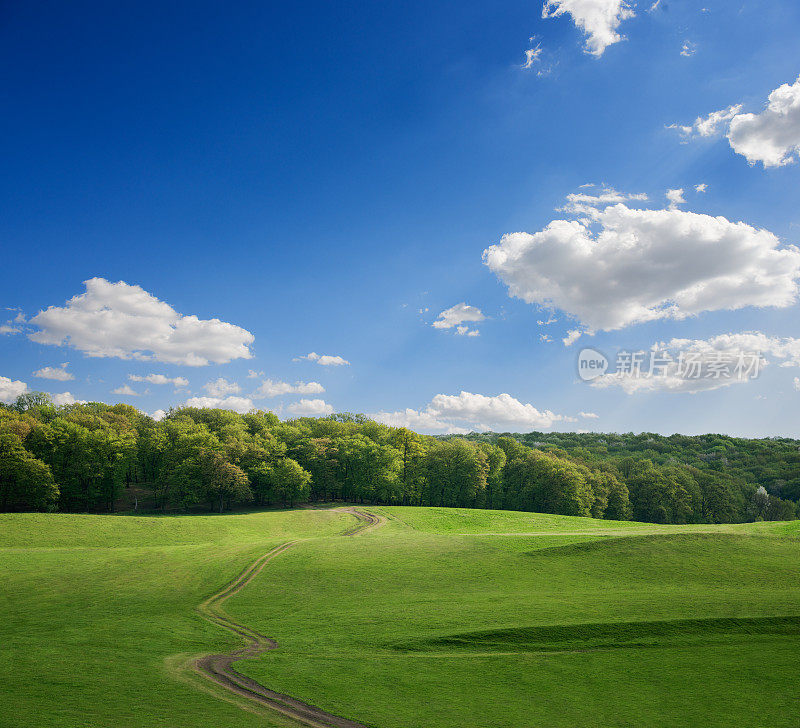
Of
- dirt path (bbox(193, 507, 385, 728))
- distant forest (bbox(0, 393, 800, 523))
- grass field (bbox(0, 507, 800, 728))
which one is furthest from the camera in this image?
distant forest (bbox(0, 393, 800, 523))

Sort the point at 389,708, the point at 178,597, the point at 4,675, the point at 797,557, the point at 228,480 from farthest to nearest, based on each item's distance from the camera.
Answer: the point at 228,480
the point at 797,557
the point at 178,597
the point at 4,675
the point at 389,708

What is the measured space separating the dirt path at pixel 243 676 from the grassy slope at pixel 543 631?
52 centimetres

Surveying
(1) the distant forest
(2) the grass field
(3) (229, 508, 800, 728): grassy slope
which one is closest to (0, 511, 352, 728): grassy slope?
(2) the grass field

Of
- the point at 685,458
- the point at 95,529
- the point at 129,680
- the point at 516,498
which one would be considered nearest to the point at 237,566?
the point at 129,680

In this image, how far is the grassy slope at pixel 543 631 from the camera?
55.0 ft

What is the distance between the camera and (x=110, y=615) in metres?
27.1

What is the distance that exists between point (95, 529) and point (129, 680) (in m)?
37.9

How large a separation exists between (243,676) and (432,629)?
9.50 meters

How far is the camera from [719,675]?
18547 millimetres

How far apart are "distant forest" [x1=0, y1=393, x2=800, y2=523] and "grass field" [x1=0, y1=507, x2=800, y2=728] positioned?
25.4 metres

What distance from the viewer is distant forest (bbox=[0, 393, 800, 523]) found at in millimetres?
67438

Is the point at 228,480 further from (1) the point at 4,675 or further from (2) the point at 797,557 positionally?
(2) the point at 797,557

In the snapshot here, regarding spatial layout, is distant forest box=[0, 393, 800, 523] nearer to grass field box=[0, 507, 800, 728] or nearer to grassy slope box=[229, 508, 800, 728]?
grass field box=[0, 507, 800, 728]

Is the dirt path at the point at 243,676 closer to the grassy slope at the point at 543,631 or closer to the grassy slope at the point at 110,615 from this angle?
the grassy slope at the point at 543,631
